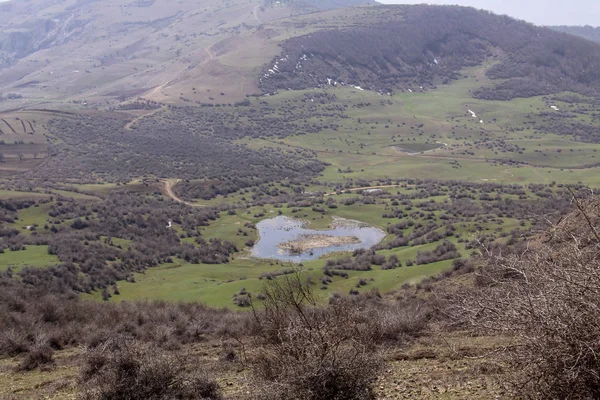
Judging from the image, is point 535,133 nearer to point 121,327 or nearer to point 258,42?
point 258,42

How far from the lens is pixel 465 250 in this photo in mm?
35844

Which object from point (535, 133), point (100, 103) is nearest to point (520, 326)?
point (535, 133)

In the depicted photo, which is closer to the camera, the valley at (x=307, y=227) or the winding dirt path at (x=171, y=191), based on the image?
the valley at (x=307, y=227)

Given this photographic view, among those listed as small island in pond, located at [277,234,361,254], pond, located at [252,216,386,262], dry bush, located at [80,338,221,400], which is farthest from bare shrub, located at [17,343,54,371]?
small island in pond, located at [277,234,361,254]

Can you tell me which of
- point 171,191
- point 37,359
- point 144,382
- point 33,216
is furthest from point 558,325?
point 171,191

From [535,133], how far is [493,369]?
12597 centimetres

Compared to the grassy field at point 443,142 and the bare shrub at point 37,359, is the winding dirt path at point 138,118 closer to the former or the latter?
the grassy field at point 443,142

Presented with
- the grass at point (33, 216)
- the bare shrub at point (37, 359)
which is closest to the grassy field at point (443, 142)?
the grass at point (33, 216)

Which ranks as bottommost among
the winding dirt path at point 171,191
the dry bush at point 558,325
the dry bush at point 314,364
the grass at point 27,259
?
the winding dirt path at point 171,191

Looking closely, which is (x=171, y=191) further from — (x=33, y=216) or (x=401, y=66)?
(x=401, y=66)

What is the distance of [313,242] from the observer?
52.6 m

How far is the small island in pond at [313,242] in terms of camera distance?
50.7 meters

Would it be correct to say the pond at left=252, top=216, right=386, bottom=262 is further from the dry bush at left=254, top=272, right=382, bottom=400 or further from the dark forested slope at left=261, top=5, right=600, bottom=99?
the dark forested slope at left=261, top=5, right=600, bottom=99

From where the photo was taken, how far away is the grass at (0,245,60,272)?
33.7 meters
